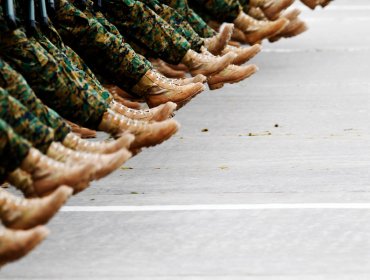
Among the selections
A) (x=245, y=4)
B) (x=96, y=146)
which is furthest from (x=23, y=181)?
(x=245, y=4)

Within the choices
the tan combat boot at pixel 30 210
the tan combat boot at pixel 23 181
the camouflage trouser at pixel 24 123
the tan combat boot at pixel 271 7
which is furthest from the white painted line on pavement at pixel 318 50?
the tan combat boot at pixel 30 210

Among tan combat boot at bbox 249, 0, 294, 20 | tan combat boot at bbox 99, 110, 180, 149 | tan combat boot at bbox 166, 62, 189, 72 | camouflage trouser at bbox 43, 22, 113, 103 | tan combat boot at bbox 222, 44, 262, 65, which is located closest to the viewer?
camouflage trouser at bbox 43, 22, 113, 103

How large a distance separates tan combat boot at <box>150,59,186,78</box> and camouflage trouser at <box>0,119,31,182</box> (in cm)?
378

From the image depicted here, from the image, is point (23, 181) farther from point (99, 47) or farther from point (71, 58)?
point (99, 47)

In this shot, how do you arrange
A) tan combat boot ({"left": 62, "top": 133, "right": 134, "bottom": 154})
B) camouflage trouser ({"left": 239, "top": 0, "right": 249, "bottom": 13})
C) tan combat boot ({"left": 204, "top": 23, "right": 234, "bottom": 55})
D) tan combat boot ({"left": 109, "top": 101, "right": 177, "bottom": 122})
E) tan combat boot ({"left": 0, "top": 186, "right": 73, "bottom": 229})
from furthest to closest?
camouflage trouser ({"left": 239, "top": 0, "right": 249, "bottom": 13})
tan combat boot ({"left": 204, "top": 23, "right": 234, "bottom": 55})
tan combat boot ({"left": 109, "top": 101, "right": 177, "bottom": 122})
tan combat boot ({"left": 62, "top": 133, "right": 134, "bottom": 154})
tan combat boot ({"left": 0, "top": 186, "right": 73, "bottom": 229})

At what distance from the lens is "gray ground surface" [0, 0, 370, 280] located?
584 cm

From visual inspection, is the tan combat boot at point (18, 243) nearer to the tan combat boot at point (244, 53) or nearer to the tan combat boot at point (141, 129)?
the tan combat boot at point (141, 129)

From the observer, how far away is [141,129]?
24.1 ft

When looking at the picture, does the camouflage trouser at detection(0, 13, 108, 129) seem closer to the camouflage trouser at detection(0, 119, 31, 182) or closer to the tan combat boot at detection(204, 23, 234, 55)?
the camouflage trouser at detection(0, 119, 31, 182)

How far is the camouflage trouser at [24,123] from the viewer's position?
6.14m

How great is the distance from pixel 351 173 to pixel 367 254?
70.3 inches

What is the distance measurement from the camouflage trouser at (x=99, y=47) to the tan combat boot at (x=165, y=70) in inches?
52.0

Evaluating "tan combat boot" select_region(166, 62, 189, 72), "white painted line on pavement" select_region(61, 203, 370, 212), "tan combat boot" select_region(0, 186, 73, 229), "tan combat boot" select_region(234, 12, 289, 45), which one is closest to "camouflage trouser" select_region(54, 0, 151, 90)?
"tan combat boot" select_region(166, 62, 189, 72)

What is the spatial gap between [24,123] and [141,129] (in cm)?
119
